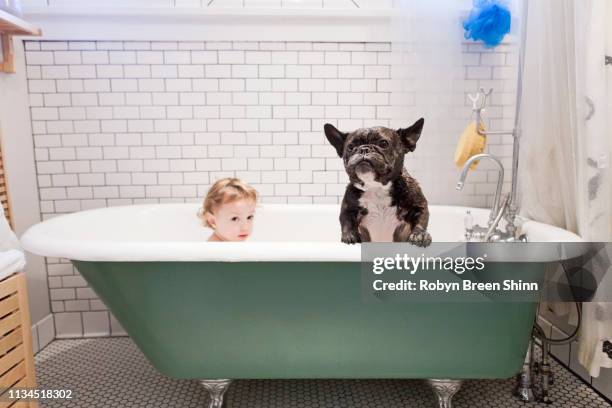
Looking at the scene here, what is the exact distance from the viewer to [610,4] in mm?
1251

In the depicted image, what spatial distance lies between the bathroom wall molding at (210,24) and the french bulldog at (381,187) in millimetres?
1214

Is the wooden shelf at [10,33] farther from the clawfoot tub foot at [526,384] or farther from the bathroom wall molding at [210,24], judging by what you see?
the clawfoot tub foot at [526,384]

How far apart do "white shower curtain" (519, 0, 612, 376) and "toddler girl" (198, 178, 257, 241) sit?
3.58ft

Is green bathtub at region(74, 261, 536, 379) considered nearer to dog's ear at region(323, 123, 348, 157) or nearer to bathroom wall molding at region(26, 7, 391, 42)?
dog's ear at region(323, 123, 348, 157)

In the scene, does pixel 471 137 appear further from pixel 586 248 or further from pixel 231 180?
pixel 231 180

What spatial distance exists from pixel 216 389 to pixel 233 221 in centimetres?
63

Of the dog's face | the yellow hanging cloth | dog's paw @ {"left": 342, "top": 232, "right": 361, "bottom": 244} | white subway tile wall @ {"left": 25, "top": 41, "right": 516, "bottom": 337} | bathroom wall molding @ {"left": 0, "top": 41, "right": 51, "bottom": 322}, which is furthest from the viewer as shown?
white subway tile wall @ {"left": 25, "top": 41, "right": 516, "bottom": 337}

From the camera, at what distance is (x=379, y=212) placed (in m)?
1.06

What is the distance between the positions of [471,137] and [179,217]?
130cm

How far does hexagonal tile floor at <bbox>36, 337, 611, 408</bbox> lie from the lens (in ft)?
5.31

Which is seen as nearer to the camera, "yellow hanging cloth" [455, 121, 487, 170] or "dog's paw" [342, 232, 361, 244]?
"dog's paw" [342, 232, 361, 244]

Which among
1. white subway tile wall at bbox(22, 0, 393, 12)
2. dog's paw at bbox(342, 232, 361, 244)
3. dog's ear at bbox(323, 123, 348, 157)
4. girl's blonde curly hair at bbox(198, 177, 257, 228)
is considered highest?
white subway tile wall at bbox(22, 0, 393, 12)

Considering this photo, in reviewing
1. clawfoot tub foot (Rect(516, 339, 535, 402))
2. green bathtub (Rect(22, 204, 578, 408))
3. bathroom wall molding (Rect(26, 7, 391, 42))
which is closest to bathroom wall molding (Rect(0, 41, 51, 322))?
bathroom wall molding (Rect(26, 7, 391, 42))

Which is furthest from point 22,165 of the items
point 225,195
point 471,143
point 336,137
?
point 471,143
